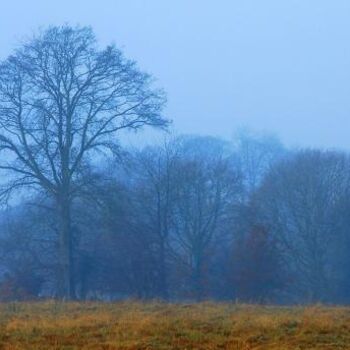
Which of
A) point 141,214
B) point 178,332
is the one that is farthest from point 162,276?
point 178,332

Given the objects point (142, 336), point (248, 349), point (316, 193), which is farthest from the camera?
point (316, 193)

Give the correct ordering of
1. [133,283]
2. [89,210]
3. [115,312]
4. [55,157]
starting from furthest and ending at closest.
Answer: [133,283], [89,210], [55,157], [115,312]

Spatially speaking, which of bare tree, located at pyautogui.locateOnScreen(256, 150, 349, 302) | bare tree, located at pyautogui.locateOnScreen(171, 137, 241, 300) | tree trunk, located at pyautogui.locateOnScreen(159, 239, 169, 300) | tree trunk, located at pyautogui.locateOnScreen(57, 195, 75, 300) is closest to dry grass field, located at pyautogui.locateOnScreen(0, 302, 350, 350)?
tree trunk, located at pyautogui.locateOnScreen(57, 195, 75, 300)

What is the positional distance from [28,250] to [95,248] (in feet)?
11.6

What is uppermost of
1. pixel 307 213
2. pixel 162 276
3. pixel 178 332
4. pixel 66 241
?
pixel 307 213

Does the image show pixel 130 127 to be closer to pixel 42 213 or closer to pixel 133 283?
pixel 42 213

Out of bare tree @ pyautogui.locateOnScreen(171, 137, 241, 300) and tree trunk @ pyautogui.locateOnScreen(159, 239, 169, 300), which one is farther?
bare tree @ pyautogui.locateOnScreen(171, 137, 241, 300)

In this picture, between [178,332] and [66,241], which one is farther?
[66,241]

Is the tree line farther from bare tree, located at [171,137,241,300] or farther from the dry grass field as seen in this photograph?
the dry grass field

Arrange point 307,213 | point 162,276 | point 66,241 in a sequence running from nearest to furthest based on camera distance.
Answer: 1. point 66,241
2. point 162,276
3. point 307,213

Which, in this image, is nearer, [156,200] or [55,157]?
[55,157]

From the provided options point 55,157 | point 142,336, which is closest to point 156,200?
point 55,157

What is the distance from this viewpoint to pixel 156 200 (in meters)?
42.4

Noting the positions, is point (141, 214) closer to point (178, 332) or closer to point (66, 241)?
point (66, 241)
